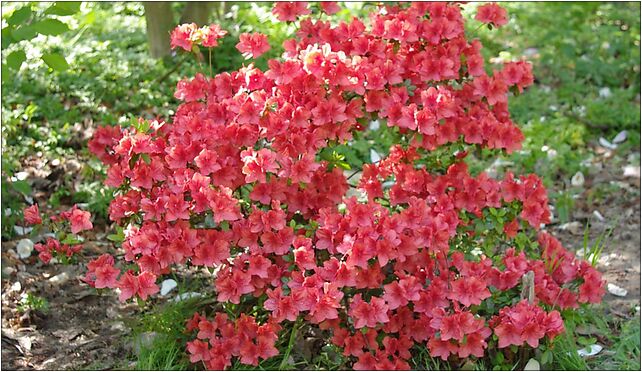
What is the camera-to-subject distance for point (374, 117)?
9.60ft

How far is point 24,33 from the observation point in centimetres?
304

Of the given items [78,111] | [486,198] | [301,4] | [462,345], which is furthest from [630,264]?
[78,111]

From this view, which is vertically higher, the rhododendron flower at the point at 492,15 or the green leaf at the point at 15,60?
the green leaf at the point at 15,60

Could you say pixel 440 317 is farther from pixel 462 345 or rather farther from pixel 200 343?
pixel 200 343

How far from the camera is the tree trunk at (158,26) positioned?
471 centimetres

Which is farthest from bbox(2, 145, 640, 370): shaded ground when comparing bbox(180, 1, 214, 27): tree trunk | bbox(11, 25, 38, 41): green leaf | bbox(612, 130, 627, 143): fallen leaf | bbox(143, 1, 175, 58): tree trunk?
bbox(180, 1, 214, 27): tree trunk

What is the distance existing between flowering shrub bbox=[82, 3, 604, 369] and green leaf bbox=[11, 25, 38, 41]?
0.40m

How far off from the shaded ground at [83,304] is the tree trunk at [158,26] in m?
1.35

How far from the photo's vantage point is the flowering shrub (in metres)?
2.68

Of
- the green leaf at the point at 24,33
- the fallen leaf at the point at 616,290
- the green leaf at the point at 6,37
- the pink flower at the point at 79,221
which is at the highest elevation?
the green leaf at the point at 24,33

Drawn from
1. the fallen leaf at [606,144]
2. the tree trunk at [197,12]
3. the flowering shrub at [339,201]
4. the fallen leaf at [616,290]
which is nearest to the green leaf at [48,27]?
the flowering shrub at [339,201]

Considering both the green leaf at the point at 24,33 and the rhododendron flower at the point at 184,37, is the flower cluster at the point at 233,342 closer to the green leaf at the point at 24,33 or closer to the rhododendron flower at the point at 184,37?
the rhododendron flower at the point at 184,37

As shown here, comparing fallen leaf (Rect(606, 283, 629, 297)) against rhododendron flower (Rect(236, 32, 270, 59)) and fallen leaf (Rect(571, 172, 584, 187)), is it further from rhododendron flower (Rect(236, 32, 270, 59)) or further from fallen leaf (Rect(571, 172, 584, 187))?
rhododendron flower (Rect(236, 32, 270, 59))

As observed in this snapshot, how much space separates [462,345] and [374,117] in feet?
2.47
